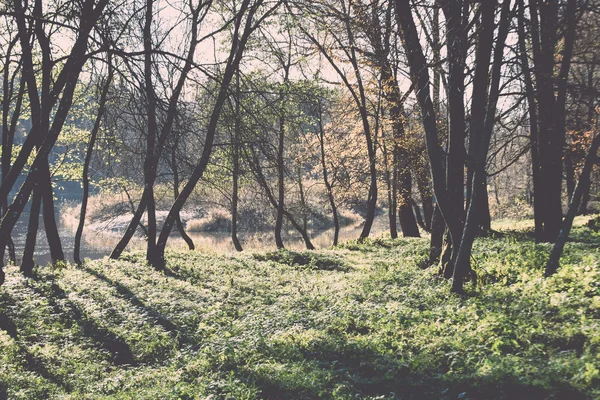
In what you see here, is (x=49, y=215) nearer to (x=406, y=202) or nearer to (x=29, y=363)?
(x=29, y=363)

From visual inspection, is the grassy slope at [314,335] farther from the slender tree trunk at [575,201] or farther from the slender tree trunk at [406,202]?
the slender tree trunk at [406,202]

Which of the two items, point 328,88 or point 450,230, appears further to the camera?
point 328,88

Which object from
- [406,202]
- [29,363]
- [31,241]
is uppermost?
[406,202]

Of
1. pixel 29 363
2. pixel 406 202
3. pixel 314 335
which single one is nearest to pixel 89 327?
pixel 29 363

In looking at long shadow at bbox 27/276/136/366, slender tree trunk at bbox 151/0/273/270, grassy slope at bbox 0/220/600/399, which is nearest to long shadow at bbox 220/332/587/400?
grassy slope at bbox 0/220/600/399

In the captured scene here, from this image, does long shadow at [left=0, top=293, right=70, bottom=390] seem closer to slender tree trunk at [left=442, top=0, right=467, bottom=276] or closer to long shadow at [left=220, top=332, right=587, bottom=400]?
long shadow at [left=220, top=332, right=587, bottom=400]

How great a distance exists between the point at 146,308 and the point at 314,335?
14.1 ft

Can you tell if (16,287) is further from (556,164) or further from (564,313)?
(556,164)

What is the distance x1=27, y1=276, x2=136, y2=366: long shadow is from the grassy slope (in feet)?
0.11

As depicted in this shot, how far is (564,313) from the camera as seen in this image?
634 cm

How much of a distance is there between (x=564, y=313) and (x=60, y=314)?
8.81m

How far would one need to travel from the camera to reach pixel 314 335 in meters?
7.49

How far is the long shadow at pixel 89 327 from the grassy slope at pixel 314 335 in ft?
0.11

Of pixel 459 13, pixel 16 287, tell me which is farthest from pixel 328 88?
pixel 16 287
